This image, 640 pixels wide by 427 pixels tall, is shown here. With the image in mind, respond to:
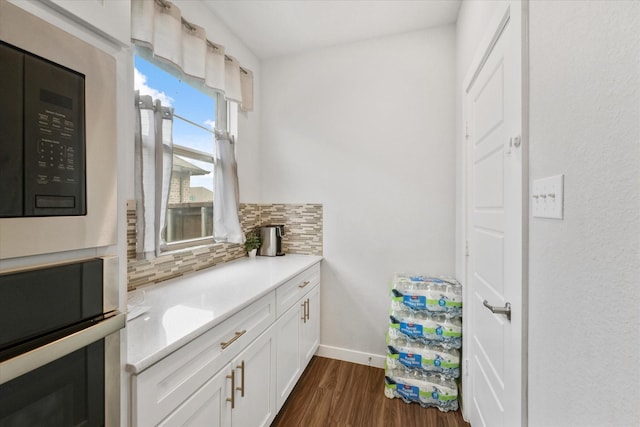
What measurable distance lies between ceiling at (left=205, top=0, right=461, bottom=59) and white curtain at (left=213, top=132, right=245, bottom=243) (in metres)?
0.93

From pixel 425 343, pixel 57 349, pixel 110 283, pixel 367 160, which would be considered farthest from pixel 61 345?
pixel 367 160

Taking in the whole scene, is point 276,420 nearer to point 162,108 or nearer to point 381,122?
point 162,108

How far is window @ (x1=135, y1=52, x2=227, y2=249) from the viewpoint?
A: 1642mm

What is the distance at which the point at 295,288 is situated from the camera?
1.85 meters

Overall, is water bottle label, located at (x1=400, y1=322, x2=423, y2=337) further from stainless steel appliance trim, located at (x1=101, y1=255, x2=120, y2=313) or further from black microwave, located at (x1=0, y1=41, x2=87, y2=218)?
black microwave, located at (x1=0, y1=41, x2=87, y2=218)

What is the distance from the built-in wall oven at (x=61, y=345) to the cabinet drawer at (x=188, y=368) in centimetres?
14

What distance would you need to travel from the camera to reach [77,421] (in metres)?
0.53

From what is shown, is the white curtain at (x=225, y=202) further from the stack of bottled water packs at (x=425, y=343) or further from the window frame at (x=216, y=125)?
the stack of bottled water packs at (x=425, y=343)

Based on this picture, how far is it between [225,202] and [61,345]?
1617 millimetres

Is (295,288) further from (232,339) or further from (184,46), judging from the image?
(184,46)

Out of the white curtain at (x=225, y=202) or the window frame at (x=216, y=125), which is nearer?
the window frame at (x=216, y=125)

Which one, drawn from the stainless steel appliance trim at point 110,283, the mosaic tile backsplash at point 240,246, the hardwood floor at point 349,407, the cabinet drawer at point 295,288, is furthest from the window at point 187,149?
the hardwood floor at point 349,407

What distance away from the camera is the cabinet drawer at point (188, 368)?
759 millimetres

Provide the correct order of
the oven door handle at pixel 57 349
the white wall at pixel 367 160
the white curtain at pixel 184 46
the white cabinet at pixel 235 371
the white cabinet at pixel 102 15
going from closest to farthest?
1. the oven door handle at pixel 57 349
2. the white cabinet at pixel 102 15
3. the white cabinet at pixel 235 371
4. the white curtain at pixel 184 46
5. the white wall at pixel 367 160
